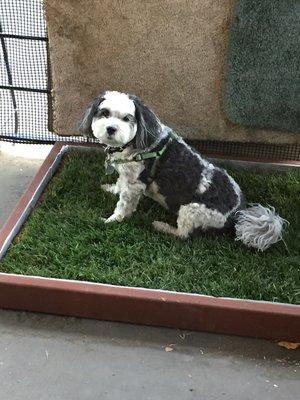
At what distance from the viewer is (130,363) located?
2586 mm

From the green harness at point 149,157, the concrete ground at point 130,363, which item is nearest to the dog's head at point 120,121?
the green harness at point 149,157

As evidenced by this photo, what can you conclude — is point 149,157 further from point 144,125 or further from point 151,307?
point 151,307

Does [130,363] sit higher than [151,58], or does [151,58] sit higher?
[151,58]

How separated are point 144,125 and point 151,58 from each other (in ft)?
2.66

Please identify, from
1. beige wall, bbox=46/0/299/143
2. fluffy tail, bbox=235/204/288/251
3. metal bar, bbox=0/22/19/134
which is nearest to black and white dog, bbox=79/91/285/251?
fluffy tail, bbox=235/204/288/251

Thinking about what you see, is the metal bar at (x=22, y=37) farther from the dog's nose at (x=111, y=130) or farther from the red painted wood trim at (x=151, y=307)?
the red painted wood trim at (x=151, y=307)

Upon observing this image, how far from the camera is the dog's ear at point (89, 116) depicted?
2.91 meters

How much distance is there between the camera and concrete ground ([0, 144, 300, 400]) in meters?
2.45

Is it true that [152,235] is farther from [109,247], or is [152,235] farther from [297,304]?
[297,304]

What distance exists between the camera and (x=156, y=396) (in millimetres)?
2432

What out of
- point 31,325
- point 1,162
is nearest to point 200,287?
point 31,325

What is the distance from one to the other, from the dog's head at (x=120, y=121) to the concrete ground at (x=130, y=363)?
0.93m

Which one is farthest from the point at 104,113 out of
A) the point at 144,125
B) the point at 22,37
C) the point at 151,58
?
the point at 22,37

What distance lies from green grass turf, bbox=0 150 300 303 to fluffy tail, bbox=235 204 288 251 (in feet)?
0.23
